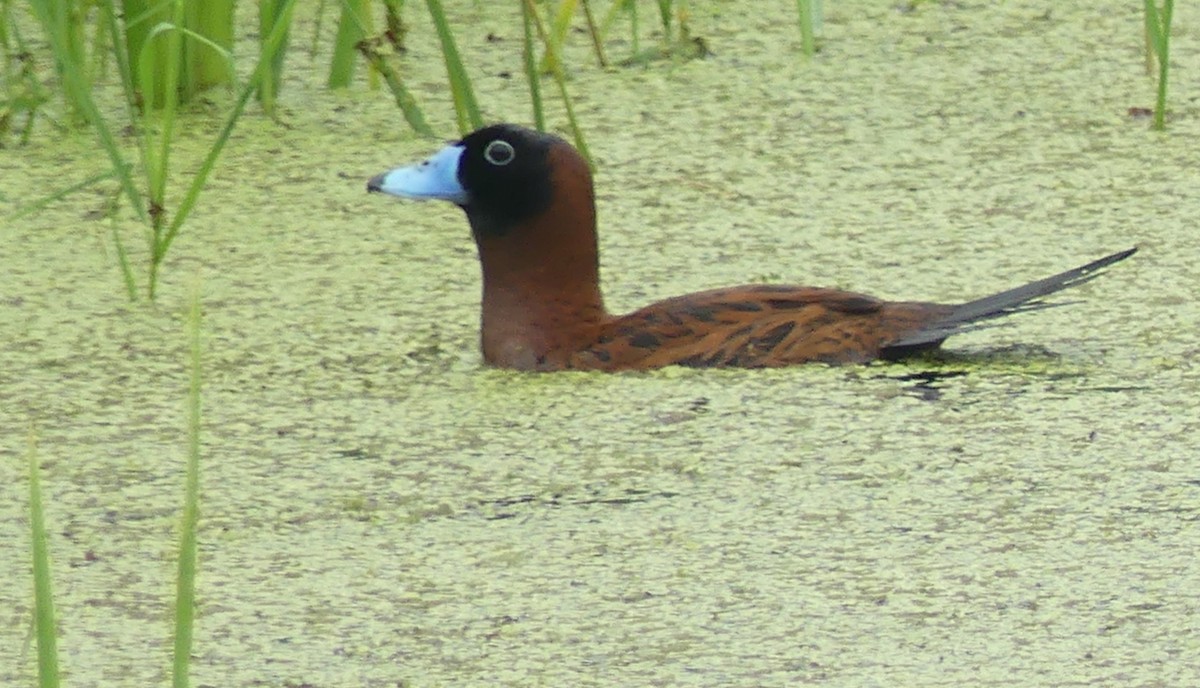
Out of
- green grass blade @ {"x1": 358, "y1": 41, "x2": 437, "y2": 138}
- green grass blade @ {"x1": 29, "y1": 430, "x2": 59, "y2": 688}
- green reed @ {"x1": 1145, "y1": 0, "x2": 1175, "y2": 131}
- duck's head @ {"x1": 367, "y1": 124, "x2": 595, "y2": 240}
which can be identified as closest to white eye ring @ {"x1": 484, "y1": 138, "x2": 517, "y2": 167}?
duck's head @ {"x1": 367, "y1": 124, "x2": 595, "y2": 240}

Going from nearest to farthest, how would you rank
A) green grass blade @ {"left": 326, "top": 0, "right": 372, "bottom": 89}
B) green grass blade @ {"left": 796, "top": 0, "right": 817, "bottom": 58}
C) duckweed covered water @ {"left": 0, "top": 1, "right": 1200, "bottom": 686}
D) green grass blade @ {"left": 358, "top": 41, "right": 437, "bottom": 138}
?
duckweed covered water @ {"left": 0, "top": 1, "right": 1200, "bottom": 686}
green grass blade @ {"left": 358, "top": 41, "right": 437, "bottom": 138}
green grass blade @ {"left": 326, "top": 0, "right": 372, "bottom": 89}
green grass blade @ {"left": 796, "top": 0, "right": 817, "bottom": 58}

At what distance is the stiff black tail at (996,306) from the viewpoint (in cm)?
233

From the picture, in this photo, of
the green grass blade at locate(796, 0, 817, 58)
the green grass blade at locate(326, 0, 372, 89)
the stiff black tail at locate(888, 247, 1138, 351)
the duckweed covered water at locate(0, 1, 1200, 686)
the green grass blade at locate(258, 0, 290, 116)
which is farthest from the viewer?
the green grass blade at locate(796, 0, 817, 58)

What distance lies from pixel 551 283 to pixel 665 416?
0.22m

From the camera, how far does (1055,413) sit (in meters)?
2.22

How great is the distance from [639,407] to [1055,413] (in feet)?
1.25

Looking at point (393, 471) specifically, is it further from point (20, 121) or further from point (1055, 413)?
point (20, 121)

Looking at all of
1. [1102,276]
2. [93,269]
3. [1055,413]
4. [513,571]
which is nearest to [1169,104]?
[1102,276]

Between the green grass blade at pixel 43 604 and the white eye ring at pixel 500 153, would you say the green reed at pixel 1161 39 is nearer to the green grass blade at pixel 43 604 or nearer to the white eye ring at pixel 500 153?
the white eye ring at pixel 500 153

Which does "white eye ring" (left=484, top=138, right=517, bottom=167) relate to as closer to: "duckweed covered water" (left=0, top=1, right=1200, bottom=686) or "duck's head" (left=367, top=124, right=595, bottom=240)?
"duck's head" (left=367, top=124, right=595, bottom=240)

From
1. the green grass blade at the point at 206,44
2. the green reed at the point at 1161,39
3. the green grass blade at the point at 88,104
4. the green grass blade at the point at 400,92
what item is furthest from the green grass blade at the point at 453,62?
the green reed at the point at 1161,39

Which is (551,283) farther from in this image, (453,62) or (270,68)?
(270,68)

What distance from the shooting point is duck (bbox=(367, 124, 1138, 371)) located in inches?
92.0

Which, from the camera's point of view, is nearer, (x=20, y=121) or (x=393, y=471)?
(x=393, y=471)
